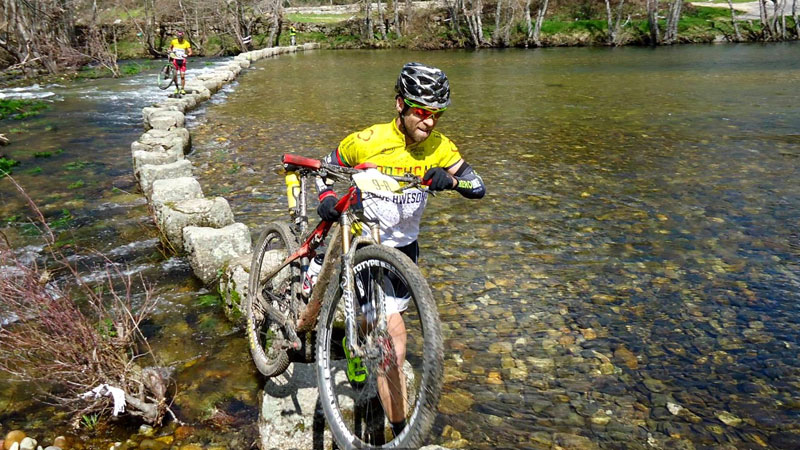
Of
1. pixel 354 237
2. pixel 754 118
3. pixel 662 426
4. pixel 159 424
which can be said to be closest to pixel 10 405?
pixel 159 424

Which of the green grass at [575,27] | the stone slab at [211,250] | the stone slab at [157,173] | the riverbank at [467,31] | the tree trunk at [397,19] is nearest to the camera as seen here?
the stone slab at [211,250]

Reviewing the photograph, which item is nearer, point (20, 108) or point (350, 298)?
point (350, 298)

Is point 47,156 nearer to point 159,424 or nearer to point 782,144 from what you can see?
point 159,424

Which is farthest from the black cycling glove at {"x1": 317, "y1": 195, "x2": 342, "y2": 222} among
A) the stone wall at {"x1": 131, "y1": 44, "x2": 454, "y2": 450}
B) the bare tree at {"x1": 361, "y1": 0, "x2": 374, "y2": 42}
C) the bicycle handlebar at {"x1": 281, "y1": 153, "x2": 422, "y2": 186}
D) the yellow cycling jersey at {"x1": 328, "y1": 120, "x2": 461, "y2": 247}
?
the bare tree at {"x1": 361, "y1": 0, "x2": 374, "y2": 42}

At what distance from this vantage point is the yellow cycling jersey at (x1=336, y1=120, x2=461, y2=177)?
428 centimetres

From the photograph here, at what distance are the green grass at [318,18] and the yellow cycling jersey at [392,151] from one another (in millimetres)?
59798

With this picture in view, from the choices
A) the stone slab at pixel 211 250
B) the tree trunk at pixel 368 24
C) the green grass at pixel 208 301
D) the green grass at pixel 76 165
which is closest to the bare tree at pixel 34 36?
the green grass at pixel 76 165

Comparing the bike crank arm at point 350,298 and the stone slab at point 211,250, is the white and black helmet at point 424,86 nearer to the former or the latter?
the bike crank arm at point 350,298

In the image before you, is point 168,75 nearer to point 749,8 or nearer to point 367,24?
point 367,24

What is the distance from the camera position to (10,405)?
479cm

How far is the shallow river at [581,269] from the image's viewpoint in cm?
485

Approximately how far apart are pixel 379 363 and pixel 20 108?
22.5 meters

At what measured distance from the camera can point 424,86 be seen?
3.90 meters

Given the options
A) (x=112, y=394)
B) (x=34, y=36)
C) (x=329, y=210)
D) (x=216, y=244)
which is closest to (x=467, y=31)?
(x=34, y=36)
